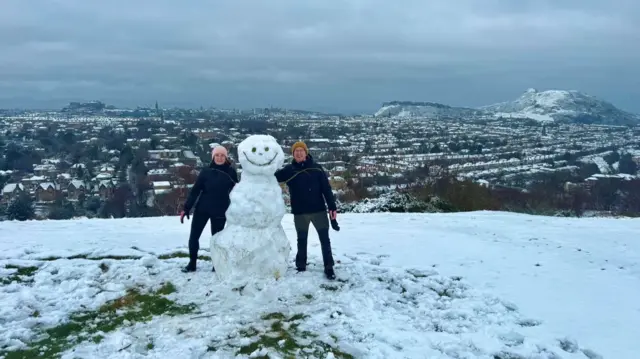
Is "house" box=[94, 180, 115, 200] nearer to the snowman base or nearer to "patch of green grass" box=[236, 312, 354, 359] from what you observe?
the snowman base

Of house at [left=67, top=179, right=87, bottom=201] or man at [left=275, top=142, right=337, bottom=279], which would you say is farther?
house at [left=67, top=179, right=87, bottom=201]

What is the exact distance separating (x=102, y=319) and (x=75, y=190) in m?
31.0

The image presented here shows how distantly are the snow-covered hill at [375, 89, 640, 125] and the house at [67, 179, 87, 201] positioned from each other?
418 feet

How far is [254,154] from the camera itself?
21.4 feet

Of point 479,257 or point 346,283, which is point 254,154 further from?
point 479,257

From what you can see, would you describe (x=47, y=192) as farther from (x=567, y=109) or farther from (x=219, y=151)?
(x=567, y=109)

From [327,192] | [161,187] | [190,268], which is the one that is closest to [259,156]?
[327,192]

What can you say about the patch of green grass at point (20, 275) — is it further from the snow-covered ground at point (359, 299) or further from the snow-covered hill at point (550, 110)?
the snow-covered hill at point (550, 110)

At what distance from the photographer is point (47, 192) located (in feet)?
103

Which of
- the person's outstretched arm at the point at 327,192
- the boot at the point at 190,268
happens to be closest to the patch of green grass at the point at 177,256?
the boot at the point at 190,268

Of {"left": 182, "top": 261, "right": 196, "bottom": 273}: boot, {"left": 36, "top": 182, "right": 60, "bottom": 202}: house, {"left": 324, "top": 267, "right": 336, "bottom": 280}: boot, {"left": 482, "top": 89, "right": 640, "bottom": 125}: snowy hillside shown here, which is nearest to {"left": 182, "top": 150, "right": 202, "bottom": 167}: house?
{"left": 36, "top": 182, "right": 60, "bottom": 202}: house

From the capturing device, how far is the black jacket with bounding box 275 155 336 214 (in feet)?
22.6

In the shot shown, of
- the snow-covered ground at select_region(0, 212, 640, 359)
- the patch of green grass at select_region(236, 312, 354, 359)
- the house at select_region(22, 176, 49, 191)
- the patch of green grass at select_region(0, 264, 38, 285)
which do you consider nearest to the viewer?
the patch of green grass at select_region(236, 312, 354, 359)

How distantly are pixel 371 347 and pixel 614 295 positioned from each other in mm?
3791
